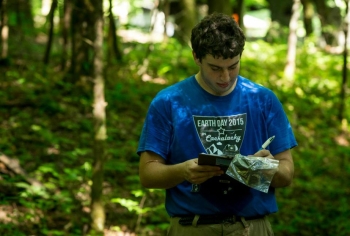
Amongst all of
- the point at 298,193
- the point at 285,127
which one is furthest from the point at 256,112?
the point at 298,193

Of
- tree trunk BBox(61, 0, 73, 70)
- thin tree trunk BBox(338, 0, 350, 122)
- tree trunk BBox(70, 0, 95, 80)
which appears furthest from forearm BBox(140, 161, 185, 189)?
thin tree trunk BBox(338, 0, 350, 122)

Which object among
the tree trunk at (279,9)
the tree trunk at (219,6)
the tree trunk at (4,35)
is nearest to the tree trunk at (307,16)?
the tree trunk at (279,9)

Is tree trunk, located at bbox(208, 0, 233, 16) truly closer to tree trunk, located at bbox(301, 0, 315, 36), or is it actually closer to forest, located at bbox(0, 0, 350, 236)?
forest, located at bbox(0, 0, 350, 236)

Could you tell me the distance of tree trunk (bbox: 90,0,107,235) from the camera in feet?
19.1

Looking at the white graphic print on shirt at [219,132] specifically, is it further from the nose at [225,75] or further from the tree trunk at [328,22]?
the tree trunk at [328,22]

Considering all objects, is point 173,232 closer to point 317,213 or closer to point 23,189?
point 23,189

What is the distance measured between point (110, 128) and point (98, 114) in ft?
11.4

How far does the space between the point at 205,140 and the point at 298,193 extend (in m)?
5.77

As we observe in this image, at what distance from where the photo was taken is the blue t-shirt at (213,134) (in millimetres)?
3014

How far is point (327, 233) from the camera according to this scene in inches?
280

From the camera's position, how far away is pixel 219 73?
9.95 ft

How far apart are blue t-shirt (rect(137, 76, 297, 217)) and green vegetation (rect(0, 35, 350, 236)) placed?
9.66 feet

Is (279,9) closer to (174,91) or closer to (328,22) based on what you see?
(328,22)

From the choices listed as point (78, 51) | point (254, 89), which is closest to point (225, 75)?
point (254, 89)
